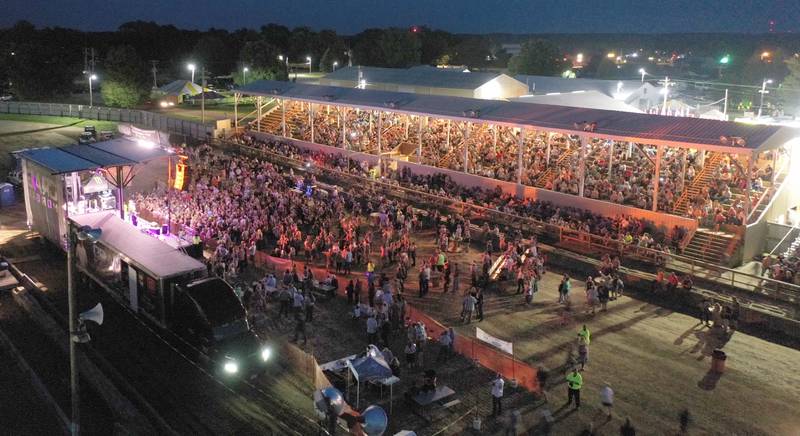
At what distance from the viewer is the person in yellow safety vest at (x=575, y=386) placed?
14555 mm

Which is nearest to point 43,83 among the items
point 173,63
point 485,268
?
point 173,63

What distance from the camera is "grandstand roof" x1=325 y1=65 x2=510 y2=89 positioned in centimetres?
5072

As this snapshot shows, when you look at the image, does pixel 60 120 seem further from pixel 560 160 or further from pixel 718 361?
pixel 718 361

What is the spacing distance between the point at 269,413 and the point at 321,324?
4777 mm

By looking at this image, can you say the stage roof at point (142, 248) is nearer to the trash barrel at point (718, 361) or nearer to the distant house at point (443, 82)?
the trash barrel at point (718, 361)

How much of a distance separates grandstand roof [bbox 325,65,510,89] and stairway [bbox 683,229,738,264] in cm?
2698

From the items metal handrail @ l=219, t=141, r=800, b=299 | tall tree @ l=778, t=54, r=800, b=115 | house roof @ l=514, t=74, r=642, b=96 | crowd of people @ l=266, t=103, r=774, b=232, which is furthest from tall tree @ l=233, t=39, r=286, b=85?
tall tree @ l=778, t=54, r=800, b=115

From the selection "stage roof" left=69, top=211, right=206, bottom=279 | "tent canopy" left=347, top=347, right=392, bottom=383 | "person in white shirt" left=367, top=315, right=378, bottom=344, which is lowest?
"person in white shirt" left=367, top=315, right=378, bottom=344

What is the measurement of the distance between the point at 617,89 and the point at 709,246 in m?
34.9

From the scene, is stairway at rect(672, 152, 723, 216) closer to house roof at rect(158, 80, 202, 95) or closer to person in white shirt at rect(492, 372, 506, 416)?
person in white shirt at rect(492, 372, 506, 416)

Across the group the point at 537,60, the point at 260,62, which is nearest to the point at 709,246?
the point at 537,60

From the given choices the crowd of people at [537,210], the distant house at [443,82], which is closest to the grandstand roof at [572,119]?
the crowd of people at [537,210]

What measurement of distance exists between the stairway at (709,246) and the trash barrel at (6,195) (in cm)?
3282

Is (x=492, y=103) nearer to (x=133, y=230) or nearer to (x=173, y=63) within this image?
(x=133, y=230)
